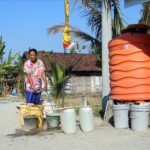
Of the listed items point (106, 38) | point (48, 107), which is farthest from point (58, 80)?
point (48, 107)

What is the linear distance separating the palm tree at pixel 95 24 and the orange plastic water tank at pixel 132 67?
218 centimetres

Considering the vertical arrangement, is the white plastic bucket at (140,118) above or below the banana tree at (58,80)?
below

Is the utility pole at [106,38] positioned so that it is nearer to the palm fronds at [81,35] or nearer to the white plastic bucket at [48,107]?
the white plastic bucket at [48,107]

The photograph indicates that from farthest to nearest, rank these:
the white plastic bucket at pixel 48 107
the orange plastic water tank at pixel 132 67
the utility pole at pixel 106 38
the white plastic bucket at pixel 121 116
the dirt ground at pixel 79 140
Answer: the utility pole at pixel 106 38, the white plastic bucket at pixel 48 107, the orange plastic water tank at pixel 132 67, the white plastic bucket at pixel 121 116, the dirt ground at pixel 79 140

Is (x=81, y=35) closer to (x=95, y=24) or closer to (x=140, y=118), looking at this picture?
(x=95, y=24)

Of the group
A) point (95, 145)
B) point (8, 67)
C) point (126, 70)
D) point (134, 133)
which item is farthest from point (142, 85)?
point (8, 67)

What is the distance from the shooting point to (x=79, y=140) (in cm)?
906

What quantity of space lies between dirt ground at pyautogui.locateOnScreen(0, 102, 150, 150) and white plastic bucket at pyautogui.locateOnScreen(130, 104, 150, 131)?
153mm

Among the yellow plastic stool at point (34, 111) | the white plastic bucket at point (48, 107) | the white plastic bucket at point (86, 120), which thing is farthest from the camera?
the white plastic bucket at point (48, 107)

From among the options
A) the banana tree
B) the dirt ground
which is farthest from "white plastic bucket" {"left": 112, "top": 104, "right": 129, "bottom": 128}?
the banana tree

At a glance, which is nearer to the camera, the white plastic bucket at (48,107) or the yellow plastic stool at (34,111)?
the yellow plastic stool at (34,111)

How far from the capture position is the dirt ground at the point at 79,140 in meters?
8.42

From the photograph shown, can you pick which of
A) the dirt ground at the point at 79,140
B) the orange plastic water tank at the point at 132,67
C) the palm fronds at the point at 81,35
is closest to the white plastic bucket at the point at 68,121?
the dirt ground at the point at 79,140

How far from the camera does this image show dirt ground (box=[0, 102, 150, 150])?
842 centimetres
